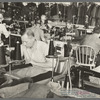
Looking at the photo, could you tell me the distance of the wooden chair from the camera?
2451 mm

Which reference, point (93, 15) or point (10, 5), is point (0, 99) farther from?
point (93, 15)

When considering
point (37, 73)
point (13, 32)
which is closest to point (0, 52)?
point (13, 32)

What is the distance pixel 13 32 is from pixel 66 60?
27.0 inches

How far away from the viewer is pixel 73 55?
2.47m

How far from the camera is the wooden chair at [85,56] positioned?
2.45 meters

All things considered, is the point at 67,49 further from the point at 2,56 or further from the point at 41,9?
the point at 2,56

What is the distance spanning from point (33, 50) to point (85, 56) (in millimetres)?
604

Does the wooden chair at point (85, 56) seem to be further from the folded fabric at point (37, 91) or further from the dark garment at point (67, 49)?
the folded fabric at point (37, 91)

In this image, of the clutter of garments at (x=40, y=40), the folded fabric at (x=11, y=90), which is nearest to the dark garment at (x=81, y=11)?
the clutter of garments at (x=40, y=40)

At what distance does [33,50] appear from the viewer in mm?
2484

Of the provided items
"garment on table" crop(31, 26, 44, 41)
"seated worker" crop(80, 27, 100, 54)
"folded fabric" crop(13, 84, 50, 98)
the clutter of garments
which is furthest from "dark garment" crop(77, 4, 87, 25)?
"folded fabric" crop(13, 84, 50, 98)

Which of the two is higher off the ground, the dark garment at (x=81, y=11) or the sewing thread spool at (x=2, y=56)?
the dark garment at (x=81, y=11)

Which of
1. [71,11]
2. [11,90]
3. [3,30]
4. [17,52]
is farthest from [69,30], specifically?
[11,90]

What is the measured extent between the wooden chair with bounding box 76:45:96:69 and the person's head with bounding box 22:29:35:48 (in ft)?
1.74
